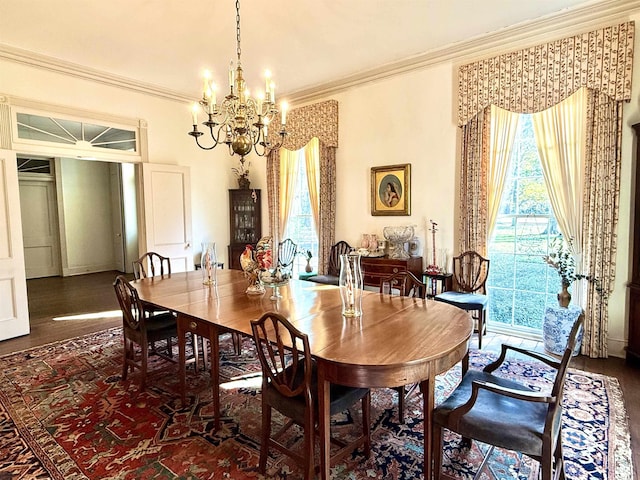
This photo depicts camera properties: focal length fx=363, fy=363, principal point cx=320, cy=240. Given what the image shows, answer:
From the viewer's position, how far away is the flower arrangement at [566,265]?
3.48 metres

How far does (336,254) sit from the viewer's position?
5477 mm

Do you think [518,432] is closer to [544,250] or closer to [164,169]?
[544,250]

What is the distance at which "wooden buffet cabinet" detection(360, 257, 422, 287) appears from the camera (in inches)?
174

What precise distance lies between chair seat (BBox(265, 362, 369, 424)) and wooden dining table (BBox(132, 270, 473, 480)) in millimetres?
128

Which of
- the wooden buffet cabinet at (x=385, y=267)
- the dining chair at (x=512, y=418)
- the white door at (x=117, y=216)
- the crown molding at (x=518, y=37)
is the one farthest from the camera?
the white door at (x=117, y=216)

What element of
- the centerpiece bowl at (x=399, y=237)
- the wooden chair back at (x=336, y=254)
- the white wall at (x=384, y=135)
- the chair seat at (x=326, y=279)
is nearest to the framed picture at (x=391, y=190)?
the white wall at (x=384, y=135)

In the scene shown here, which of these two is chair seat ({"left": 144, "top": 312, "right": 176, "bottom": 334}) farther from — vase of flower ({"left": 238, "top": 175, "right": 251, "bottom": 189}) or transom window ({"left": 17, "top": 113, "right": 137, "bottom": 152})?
vase of flower ({"left": 238, "top": 175, "right": 251, "bottom": 189})

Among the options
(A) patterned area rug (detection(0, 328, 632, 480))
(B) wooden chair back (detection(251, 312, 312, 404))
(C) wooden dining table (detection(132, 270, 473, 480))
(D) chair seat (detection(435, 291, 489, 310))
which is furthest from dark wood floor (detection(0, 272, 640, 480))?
(B) wooden chair back (detection(251, 312, 312, 404))

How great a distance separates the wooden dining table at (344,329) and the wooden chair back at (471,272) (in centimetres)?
185

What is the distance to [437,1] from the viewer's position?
3.23 metres

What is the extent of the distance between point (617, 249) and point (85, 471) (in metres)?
4.50

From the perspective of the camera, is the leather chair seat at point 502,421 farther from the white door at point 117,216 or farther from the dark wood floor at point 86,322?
the white door at point 117,216

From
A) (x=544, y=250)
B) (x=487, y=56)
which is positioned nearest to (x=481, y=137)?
(x=487, y=56)

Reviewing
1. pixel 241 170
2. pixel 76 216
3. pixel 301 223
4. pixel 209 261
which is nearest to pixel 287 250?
pixel 301 223
